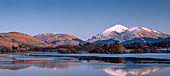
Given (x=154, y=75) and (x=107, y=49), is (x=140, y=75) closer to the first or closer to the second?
(x=154, y=75)

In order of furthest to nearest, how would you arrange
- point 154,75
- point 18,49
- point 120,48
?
point 18,49
point 120,48
point 154,75

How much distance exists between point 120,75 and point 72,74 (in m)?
5.23

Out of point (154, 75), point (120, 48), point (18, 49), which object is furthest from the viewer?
point (18, 49)

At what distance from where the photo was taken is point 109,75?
24.9 metres

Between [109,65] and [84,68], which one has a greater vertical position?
[109,65]

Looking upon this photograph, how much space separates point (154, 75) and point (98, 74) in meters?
5.88

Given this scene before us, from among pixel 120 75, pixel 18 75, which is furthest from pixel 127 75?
pixel 18 75

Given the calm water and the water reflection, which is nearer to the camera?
the calm water

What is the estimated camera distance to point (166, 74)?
2562cm

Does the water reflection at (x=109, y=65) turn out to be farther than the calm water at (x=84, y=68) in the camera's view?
Yes

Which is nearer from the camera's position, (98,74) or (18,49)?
(98,74)

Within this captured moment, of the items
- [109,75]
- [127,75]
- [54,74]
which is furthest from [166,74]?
[54,74]

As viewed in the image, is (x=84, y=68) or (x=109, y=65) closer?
(x=84, y=68)

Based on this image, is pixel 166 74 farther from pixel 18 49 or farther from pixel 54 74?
pixel 18 49
